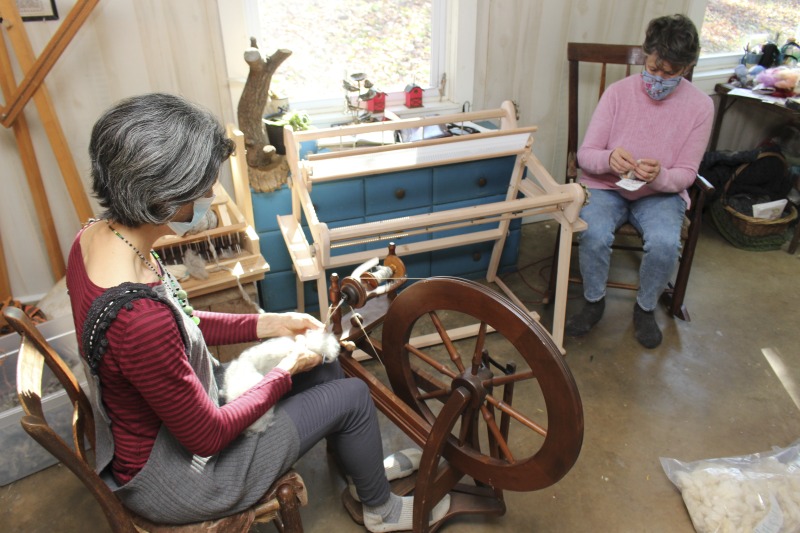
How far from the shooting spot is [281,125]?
7.86 feet

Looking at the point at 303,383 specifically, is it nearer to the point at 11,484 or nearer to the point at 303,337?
the point at 303,337

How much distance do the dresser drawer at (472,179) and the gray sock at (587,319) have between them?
0.67 meters

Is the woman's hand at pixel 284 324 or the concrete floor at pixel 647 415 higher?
the woman's hand at pixel 284 324

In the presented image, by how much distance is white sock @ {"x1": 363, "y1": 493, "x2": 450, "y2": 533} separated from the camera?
1626mm

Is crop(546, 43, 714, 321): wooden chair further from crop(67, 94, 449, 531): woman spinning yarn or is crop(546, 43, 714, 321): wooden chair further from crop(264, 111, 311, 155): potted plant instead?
crop(67, 94, 449, 531): woman spinning yarn

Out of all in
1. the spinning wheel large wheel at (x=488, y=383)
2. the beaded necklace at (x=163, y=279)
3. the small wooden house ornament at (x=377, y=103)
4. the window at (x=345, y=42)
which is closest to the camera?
the beaded necklace at (x=163, y=279)

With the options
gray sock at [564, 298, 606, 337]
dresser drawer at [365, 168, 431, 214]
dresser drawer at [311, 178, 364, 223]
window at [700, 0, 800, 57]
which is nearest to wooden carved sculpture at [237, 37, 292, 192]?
dresser drawer at [311, 178, 364, 223]

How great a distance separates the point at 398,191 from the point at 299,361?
1.25 meters

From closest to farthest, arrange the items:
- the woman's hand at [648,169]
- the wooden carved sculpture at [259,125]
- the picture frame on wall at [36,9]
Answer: the picture frame on wall at [36,9] → the wooden carved sculpture at [259,125] → the woman's hand at [648,169]

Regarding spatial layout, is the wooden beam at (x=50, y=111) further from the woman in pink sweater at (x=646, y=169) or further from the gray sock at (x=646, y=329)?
the gray sock at (x=646, y=329)

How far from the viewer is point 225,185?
107 inches

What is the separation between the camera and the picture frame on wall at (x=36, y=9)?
6.87ft

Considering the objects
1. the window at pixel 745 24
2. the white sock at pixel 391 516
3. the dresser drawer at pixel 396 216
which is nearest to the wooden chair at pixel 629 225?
the dresser drawer at pixel 396 216

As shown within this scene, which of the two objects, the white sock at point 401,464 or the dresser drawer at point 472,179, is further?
the dresser drawer at point 472,179
